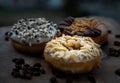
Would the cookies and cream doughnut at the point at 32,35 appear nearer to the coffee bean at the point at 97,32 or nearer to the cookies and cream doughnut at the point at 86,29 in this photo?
the cookies and cream doughnut at the point at 86,29

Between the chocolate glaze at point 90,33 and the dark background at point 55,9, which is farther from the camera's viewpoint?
the dark background at point 55,9

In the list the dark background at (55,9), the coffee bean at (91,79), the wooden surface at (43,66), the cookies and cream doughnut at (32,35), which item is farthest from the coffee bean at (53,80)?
the dark background at (55,9)

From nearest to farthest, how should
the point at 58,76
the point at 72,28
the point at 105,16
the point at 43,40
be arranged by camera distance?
1. the point at 58,76
2. the point at 43,40
3. the point at 72,28
4. the point at 105,16

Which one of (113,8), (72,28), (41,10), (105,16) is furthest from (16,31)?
(113,8)

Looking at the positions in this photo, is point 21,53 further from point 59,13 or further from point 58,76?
point 59,13

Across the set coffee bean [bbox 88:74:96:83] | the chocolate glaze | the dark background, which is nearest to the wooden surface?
coffee bean [bbox 88:74:96:83]

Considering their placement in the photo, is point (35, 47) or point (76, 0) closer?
point (35, 47)

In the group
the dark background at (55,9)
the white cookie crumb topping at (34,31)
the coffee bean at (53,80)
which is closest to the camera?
the coffee bean at (53,80)
